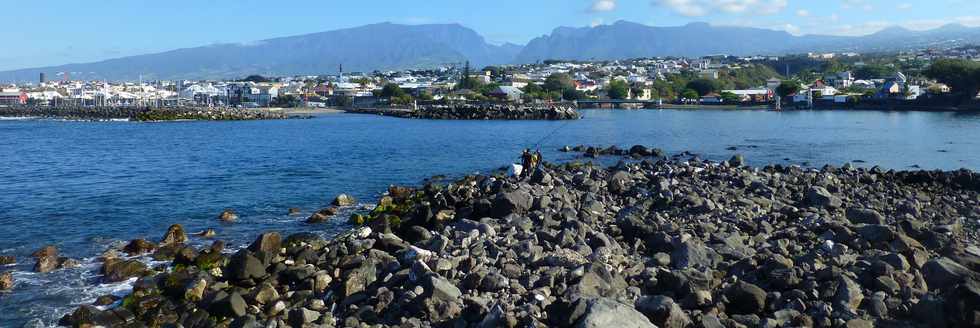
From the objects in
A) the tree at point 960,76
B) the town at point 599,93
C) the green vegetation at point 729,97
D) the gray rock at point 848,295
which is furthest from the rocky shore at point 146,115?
the gray rock at point 848,295

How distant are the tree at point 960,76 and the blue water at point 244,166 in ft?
62.6

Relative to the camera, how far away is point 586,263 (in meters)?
6.34

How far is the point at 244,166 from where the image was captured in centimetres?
2108

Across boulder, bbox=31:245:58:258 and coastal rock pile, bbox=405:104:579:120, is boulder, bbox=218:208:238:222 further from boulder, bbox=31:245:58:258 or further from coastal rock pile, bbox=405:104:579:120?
coastal rock pile, bbox=405:104:579:120

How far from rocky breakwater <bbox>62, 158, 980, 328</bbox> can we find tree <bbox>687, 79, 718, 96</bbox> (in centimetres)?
7987

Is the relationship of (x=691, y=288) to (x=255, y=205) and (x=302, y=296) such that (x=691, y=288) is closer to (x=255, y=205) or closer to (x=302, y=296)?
(x=302, y=296)


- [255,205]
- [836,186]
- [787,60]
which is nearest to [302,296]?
[255,205]

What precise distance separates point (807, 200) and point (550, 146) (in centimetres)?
1814

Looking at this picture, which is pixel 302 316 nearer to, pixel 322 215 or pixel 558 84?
pixel 322 215

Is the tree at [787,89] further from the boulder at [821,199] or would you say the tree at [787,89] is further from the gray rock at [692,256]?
the gray rock at [692,256]

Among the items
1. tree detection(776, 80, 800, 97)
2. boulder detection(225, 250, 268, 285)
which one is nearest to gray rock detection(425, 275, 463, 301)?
boulder detection(225, 250, 268, 285)

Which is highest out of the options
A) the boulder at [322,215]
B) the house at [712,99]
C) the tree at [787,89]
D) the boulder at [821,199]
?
the tree at [787,89]

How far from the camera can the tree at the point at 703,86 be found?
8788 centimetres

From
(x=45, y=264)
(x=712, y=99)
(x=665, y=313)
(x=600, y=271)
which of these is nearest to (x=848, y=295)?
(x=665, y=313)
